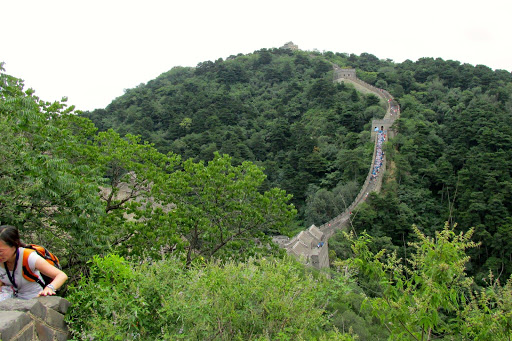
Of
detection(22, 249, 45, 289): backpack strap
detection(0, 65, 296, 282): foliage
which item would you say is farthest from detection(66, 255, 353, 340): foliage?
detection(0, 65, 296, 282): foliage

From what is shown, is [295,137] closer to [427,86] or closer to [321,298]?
[427,86]

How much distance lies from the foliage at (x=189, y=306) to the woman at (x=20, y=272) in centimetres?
28

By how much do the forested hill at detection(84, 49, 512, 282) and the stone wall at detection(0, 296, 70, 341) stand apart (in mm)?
9413

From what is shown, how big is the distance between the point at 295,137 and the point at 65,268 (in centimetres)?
3432

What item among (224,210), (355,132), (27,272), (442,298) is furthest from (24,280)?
(355,132)

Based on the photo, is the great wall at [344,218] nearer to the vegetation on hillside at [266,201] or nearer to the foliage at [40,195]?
the vegetation on hillside at [266,201]

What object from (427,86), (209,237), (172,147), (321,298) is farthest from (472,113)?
(321,298)

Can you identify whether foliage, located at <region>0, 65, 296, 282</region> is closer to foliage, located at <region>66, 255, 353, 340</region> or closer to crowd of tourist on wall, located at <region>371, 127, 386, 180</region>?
foliage, located at <region>66, 255, 353, 340</region>

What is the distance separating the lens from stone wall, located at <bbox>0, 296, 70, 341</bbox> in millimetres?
3070

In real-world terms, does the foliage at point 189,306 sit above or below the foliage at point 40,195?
below

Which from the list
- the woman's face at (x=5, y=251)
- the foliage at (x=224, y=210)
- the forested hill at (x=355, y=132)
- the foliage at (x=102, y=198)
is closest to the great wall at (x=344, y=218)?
the forested hill at (x=355, y=132)

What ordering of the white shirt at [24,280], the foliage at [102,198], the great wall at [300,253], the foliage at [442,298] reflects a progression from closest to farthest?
the great wall at [300,253] < the white shirt at [24,280] < the foliage at [442,298] < the foliage at [102,198]

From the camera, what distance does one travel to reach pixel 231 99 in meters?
51.1

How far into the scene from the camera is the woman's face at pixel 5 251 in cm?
329
